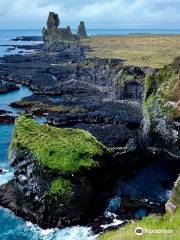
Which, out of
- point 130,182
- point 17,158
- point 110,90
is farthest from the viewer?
point 110,90

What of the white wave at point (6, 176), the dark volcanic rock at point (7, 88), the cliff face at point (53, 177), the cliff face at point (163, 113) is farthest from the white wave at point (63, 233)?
the dark volcanic rock at point (7, 88)

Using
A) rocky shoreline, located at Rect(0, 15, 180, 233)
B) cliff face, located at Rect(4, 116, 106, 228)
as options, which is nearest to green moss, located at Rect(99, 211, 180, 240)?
rocky shoreline, located at Rect(0, 15, 180, 233)

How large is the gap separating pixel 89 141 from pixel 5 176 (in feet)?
42.8

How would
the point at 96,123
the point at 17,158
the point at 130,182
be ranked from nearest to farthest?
the point at 17,158 → the point at 130,182 → the point at 96,123

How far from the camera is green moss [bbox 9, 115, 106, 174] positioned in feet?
163

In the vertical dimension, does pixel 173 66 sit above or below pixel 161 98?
above

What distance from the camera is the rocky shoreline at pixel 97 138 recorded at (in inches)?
1896

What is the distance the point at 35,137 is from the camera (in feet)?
178

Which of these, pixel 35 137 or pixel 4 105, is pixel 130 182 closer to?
pixel 35 137

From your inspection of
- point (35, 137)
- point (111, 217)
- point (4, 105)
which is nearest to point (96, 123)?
point (4, 105)

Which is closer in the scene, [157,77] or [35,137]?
[35,137]

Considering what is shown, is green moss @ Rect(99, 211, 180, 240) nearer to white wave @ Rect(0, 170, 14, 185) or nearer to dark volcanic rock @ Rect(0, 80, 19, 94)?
white wave @ Rect(0, 170, 14, 185)

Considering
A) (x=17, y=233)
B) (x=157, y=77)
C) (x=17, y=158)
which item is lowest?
(x=17, y=233)

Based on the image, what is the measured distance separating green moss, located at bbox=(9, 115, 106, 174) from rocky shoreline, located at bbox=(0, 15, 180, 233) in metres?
0.96
